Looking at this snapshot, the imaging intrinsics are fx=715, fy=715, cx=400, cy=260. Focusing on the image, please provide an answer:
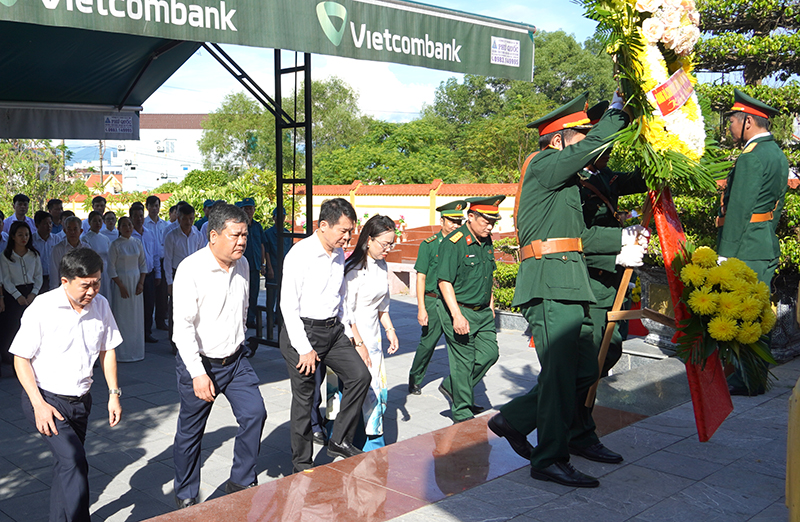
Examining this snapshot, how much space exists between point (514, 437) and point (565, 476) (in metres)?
0.42

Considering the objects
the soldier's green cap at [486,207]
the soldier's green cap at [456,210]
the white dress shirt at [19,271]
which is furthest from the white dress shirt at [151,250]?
the soldier's green cap at [486,207]

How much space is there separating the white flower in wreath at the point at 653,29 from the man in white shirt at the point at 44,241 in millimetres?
7411

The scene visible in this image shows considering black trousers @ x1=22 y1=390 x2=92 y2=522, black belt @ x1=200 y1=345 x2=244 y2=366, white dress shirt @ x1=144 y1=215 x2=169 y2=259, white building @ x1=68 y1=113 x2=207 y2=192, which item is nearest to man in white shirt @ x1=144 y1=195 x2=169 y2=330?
Result: white dress shirt @ x1=144 y1=215 x2=169 y2=259

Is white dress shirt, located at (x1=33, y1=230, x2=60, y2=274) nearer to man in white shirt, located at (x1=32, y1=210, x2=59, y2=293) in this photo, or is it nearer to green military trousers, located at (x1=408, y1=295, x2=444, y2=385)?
man in white shirt, located at (x1=32, y1=210, x2=59, y2=293)

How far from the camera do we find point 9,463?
200 inches

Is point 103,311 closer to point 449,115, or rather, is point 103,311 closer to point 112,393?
point 112,393

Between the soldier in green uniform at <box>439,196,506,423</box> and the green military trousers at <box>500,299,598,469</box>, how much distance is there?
1.54m

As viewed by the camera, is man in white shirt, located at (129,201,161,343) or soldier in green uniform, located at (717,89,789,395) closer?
soldier in green uniform, located at (717,89,789,395)

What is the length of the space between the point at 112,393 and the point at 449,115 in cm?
6291

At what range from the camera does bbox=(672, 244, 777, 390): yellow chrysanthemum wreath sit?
3.64 m

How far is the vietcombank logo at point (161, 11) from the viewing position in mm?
4434

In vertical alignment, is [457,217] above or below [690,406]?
above

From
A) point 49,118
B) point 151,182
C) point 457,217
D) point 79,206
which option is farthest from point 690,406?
point 151,182

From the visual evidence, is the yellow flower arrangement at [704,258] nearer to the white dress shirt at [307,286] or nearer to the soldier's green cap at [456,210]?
the white dress shirt at [307,286]
